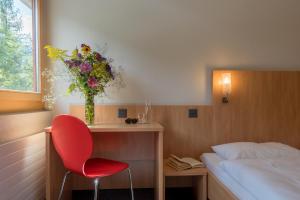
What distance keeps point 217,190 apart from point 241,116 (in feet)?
3.10

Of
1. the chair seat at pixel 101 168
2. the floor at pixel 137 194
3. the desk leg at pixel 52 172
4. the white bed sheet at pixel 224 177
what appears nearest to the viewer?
the white bed sheet at pixel 224 177

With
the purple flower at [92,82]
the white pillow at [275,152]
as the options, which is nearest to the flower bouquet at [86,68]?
the purple flower at [92,82]

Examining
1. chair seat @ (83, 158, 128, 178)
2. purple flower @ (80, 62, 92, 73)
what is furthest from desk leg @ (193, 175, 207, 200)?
purple flower @ (80, 62, 92, 73)

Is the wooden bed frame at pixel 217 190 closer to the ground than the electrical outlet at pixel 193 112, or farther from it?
closer to the ground

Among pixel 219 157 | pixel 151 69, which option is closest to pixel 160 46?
pixel 151 69

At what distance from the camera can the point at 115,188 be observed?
241cm

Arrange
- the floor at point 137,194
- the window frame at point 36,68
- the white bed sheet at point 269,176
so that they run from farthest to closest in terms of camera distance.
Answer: the floor at point 137,194 < the window frame at point 36,68 < the white bed sheet at point 269,176

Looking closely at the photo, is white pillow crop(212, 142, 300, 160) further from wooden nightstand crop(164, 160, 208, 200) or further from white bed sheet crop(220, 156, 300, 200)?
wooden nightstand crop(164, 160, 208, 200)

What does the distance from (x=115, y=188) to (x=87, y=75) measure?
1.25m

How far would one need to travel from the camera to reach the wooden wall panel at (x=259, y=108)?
2.45 meters

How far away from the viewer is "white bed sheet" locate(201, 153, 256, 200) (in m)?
1.47

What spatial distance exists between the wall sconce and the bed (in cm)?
67

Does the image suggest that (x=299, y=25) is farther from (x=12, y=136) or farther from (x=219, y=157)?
(x=12, y=136)

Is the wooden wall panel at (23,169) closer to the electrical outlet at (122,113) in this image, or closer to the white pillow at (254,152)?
the electrical outlet at (122,113)
